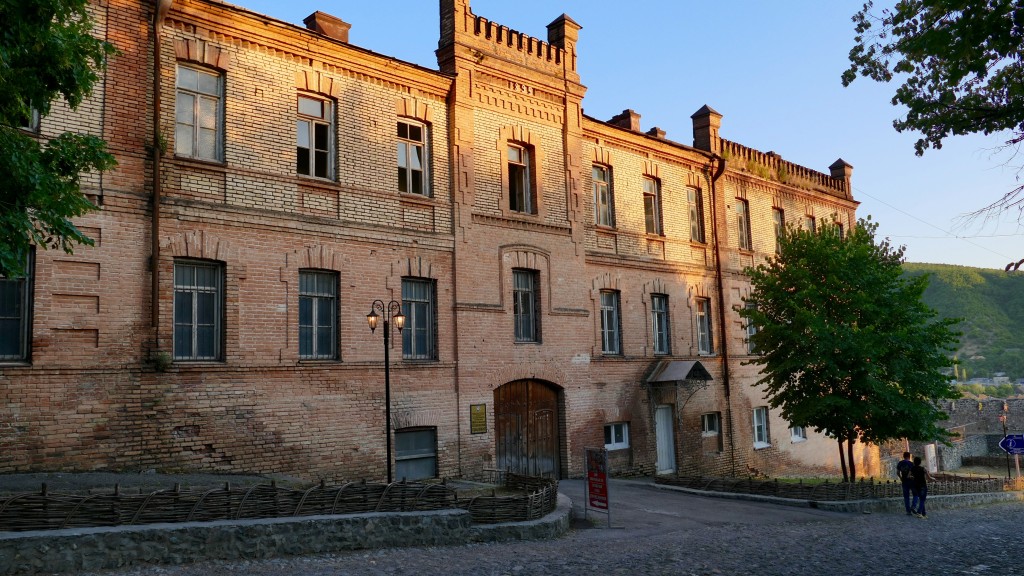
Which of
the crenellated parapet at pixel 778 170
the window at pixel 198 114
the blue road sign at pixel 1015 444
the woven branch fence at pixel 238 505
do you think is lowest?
the blue road sign at pixel 1015 444

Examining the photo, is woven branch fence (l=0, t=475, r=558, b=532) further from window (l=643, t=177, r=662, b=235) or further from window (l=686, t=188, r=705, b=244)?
window (l=686, t=188, r=705, b=244)

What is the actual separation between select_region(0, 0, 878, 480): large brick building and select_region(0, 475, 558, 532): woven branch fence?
11.7 ft

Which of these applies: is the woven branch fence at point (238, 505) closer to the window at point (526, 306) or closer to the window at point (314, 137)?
the window at point (526, 306)

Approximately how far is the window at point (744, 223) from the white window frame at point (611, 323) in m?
6.74

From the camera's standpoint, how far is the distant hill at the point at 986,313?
11004cm

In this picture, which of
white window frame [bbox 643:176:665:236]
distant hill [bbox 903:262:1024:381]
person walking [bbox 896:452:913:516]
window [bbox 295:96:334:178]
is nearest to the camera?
window [bbox 295:96:334:178]

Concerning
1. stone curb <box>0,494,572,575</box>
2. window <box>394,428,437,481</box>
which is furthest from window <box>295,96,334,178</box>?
stone curb <box>0,494,572,575</box>

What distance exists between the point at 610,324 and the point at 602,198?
3416 mm

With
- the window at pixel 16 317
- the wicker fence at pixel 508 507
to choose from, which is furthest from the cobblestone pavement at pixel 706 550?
the window at pixel 16 317

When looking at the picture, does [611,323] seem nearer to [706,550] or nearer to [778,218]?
[778,218]

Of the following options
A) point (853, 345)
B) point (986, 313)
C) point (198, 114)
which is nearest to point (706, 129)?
point (853, 345)

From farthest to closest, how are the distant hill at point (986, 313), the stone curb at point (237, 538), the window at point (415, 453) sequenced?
the distant hill at point (986, 313)
the window at point (415, 453)
the stone curb at point (237, 538)

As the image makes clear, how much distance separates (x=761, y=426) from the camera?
25.3 metres

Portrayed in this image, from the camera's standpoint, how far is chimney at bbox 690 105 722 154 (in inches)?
975
